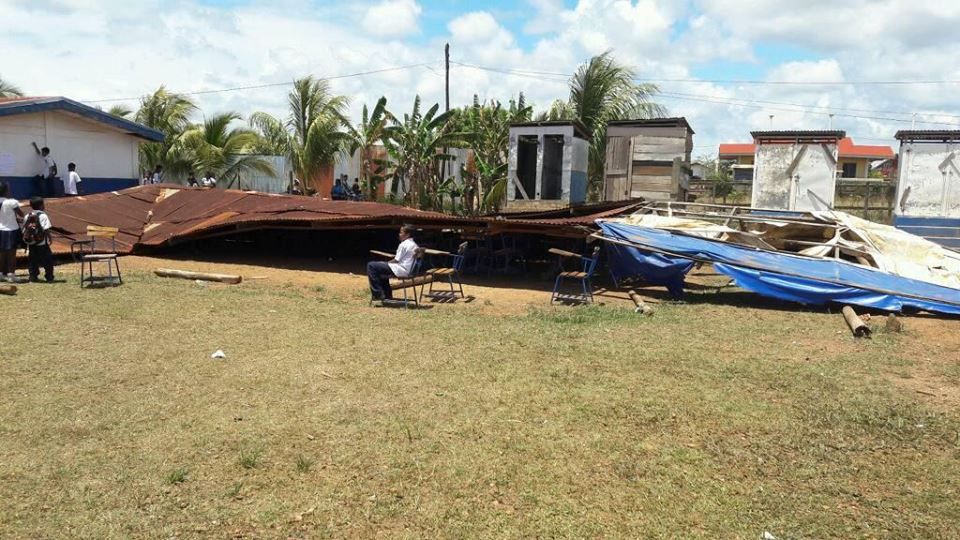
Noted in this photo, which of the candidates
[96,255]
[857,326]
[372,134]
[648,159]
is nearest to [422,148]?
[372,134]

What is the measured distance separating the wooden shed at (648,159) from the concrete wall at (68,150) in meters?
13.7

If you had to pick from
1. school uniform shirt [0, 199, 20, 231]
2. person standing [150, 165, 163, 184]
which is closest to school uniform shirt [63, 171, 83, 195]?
person standing [150, 165, 163, 184]

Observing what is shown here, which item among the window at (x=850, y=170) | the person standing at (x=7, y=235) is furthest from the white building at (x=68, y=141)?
the window at (x=850, y=170)

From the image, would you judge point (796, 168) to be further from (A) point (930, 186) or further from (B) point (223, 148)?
(B) point (223, 148)

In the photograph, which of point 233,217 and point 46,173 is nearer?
point 233,217

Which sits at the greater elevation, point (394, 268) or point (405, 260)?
point (405, 260)

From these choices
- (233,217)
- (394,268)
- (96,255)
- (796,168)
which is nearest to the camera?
(394,268)

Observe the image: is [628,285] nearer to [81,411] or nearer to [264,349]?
[264,349]

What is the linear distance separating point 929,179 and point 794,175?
8.37 ft

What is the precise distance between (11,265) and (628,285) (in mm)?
9410

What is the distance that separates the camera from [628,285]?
1249 cm

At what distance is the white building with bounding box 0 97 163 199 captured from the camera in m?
17.9

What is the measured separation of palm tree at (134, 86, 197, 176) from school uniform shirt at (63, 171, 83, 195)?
5.40 meters

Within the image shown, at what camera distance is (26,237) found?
1062 centimetres
